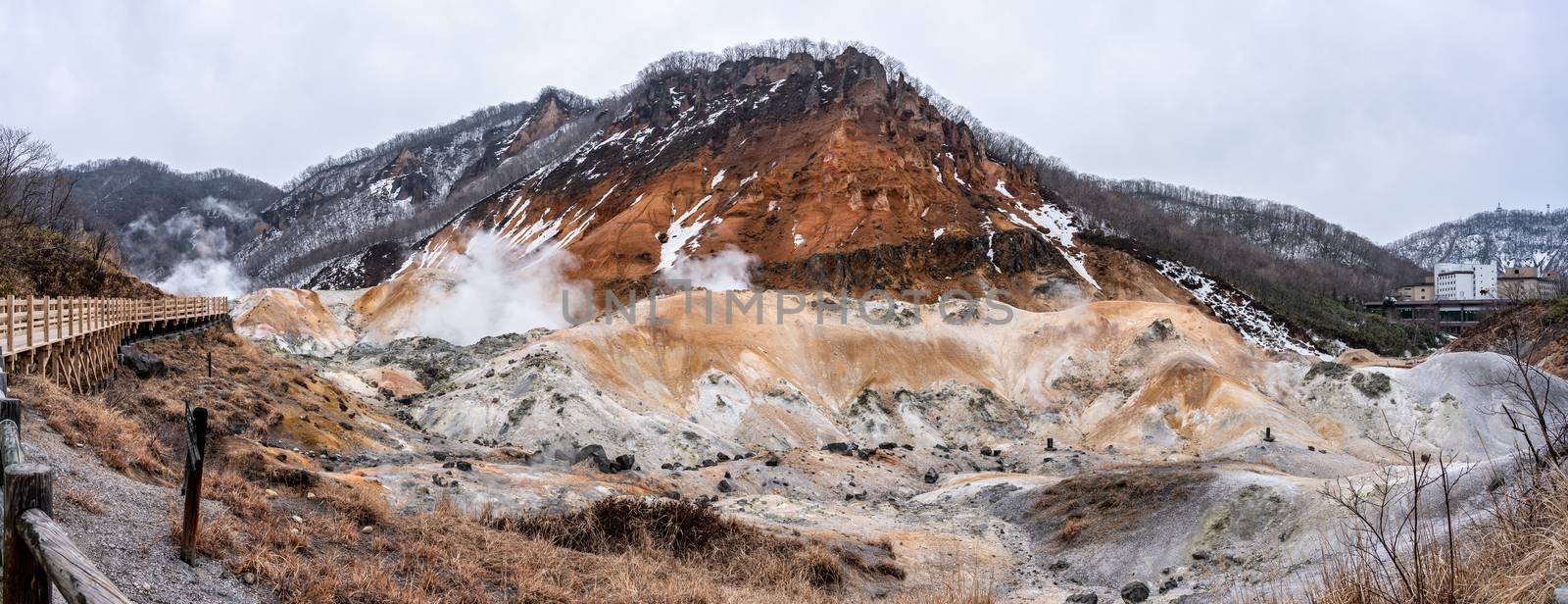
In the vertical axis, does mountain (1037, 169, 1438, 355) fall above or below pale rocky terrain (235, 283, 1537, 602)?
above

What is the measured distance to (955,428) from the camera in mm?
41000

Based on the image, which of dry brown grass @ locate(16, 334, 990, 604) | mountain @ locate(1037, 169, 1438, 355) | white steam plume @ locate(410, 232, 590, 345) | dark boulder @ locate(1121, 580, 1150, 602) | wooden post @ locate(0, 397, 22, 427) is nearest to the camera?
wooden post @ locate(0, 397, 22, 427)

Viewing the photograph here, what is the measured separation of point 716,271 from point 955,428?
43.3 metres

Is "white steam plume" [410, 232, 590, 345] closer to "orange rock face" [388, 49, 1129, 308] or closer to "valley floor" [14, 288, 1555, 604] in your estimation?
"orange rock face" [388, 49, 1129, 308]

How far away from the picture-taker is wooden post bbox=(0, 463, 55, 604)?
291 cm

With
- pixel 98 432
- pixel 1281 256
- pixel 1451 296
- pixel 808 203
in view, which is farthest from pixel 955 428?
pixel 1281 256

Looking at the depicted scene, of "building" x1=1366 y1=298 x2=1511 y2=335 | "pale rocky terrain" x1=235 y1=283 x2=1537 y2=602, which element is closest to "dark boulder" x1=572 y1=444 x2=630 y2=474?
"pale rocky terrain" x1=235 y1=283 x2=1537 y2=602

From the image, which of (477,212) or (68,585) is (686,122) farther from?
(68,585)

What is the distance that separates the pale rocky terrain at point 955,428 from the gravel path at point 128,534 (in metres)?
8.46

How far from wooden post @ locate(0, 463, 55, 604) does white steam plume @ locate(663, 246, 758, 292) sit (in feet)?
242

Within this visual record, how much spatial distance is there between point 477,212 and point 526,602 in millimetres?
123973

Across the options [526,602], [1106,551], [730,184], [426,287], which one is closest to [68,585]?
[526,602]

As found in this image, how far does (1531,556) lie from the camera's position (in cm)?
466

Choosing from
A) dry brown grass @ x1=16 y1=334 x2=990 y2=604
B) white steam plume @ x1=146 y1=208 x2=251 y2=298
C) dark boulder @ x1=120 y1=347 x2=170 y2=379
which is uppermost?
white steam plume @ x1=146 y1=208 x2=251 y2=298
